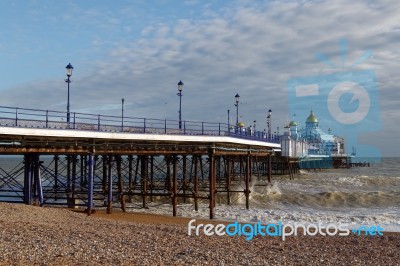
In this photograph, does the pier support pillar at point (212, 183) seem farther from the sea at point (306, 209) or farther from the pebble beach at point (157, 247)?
the pebble beach at point (157, 247)

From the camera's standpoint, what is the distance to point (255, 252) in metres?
12.1

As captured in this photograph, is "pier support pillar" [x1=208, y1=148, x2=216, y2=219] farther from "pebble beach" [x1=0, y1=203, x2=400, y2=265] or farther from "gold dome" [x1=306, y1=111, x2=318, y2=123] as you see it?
"gold dome" [x1=306, y1=111, x2=318, y2=123]

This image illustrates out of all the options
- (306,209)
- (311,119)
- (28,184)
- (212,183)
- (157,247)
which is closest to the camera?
(157,247)

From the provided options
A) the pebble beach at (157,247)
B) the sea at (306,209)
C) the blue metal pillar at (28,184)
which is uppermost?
the blue metal pillar at (28,184)

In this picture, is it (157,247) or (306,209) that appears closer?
(157,247)

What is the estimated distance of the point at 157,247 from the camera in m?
12.1

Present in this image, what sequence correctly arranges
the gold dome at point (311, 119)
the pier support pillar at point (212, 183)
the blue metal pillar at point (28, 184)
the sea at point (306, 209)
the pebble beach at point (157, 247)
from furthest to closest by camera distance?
the gold dome at point (311, 119)
the pier support pillar at point (212, 183)
the sea at point (306, 209)
the blue metal pillar at point (28, 184)
the pebble beach at point (157, 247)

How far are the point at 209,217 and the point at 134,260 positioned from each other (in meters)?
13.9

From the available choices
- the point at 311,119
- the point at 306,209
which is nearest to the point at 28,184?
the point at 306,209

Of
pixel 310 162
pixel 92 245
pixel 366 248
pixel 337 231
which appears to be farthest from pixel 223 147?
pixel 310 162

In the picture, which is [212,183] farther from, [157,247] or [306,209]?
[157,247]

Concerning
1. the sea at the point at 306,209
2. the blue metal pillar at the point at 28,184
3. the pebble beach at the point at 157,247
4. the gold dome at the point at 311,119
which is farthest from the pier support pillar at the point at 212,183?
the gold dome at the point at 311,119

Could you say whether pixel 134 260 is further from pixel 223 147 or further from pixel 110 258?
pixel 223 147

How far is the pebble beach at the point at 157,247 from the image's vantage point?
10430 millimetres
